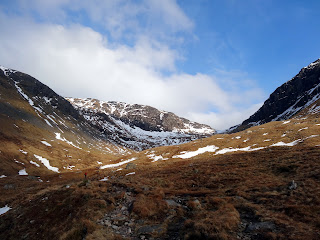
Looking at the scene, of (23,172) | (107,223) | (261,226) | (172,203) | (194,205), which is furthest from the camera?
(23,172)

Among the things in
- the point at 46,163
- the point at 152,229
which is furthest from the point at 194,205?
the point at 46,163

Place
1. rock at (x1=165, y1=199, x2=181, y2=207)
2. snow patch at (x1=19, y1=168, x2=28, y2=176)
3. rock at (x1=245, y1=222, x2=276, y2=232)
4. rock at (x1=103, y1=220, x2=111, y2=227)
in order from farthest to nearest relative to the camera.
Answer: snow patch at (x1=19, y1=168, x2=28, y2=176), rock at (x1=165, y1=199, x2=181, y2=207), rock at (x1=103, y1=220, x2=111, y2=227), rock at (x1=245, y1=222, x2=276, y2=232)

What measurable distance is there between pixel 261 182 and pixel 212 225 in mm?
11960

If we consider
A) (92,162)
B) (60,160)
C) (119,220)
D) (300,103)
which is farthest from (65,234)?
(300,103)

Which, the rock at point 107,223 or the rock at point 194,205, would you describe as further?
the rock at point 194,205

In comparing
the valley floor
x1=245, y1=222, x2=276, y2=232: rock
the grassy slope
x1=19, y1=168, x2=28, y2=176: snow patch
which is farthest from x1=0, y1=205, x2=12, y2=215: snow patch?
x1=19, y1=168, x2=28, y2=176: snow patch

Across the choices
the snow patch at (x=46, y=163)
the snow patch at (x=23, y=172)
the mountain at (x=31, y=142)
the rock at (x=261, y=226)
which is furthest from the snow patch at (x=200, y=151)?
the snow patch at (x=46, y=163)

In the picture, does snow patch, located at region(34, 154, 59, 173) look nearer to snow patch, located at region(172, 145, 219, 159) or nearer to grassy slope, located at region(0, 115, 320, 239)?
→ snow patch, located at region(172, 145, 219, 159)

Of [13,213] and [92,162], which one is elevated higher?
[13,213]

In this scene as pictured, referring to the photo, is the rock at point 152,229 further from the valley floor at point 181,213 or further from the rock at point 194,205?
the rock at point 194,205

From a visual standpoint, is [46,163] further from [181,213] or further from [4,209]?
[181,213]

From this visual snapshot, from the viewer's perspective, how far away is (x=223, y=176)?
24.2m

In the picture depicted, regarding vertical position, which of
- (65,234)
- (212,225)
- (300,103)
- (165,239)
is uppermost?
(300,103)

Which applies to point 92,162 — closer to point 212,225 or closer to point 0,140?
point 0,140
